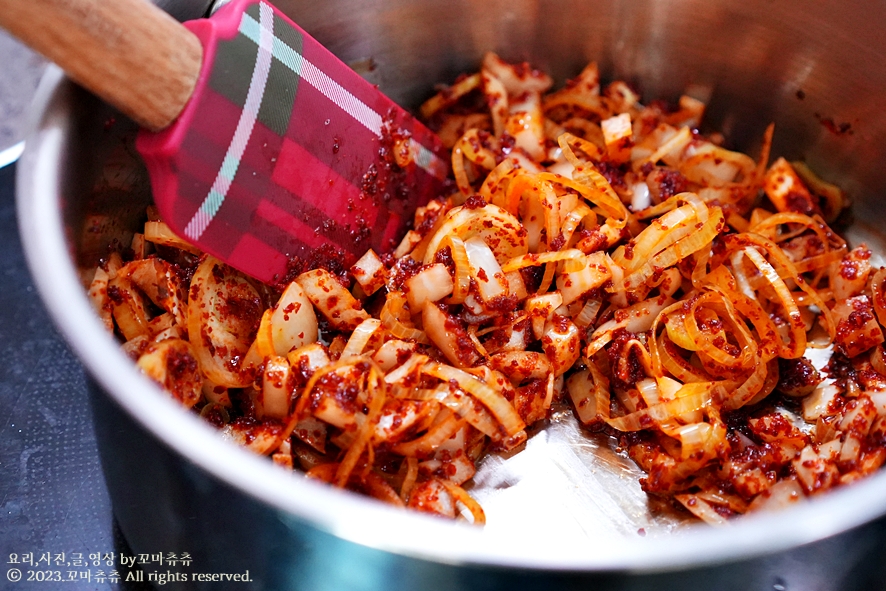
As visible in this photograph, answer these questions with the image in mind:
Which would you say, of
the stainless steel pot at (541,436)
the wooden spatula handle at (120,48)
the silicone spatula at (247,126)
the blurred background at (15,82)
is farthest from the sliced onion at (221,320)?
Result: the blurred background at (15,82)

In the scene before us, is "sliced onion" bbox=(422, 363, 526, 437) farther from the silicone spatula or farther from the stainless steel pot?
the silicone spatula

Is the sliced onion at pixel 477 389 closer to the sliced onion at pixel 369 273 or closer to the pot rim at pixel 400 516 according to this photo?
the sliced onion at pixel 369 273

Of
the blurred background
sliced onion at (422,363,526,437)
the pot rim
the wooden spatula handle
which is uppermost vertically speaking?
the wooden spatula handle

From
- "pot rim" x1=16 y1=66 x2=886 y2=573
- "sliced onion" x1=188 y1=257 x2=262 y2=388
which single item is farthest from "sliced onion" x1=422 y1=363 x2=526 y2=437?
"pot rim" x1=16 y1=66 x2=886 y2=573

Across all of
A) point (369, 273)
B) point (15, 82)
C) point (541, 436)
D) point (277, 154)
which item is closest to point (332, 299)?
point (369, 273)

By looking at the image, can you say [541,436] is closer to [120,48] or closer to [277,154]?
[277,154]

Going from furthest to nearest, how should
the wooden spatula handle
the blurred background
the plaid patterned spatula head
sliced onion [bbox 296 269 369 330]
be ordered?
1. the blurred background
2. sliced onion [bbox 296 269 369 330]
3. the plaid patterned spatula head
4. the wooden spatula handle
